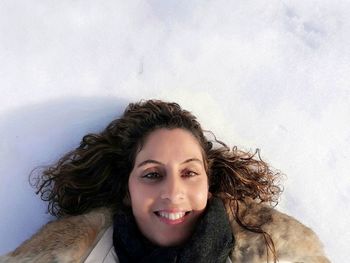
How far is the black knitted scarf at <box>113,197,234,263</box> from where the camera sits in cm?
244

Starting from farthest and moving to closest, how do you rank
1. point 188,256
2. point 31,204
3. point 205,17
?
point 205,17
point 31,204
point 188,256

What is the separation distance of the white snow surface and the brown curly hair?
9 cm

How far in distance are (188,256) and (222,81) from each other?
1107 millimetres

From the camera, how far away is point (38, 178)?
2820 millimetres

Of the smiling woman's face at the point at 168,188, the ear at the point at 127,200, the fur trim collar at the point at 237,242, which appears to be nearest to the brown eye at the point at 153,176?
the smiling woman's face at the point at 168,188

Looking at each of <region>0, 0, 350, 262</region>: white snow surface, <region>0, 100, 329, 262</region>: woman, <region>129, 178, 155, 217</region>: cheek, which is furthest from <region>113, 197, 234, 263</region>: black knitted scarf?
<region>0, 0, 350, 262</region>: white snow surface

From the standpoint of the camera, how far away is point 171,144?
2520 mm

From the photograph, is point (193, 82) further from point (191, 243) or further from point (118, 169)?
point (191, 243)

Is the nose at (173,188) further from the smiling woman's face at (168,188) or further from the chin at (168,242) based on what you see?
the chin at (168,242)

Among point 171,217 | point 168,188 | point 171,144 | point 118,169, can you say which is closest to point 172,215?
point 171,217

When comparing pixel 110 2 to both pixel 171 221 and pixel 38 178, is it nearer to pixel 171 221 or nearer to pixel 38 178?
pixel 38 178

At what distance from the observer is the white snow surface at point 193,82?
A: 2838mm

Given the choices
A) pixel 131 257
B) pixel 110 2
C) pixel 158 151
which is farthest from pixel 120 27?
pixel 131 257

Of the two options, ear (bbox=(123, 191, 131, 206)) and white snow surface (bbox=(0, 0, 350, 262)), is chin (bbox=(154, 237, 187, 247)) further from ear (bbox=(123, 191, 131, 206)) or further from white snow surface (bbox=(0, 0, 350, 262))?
white snow surface (bbox=(0, 0, 350, 262))
